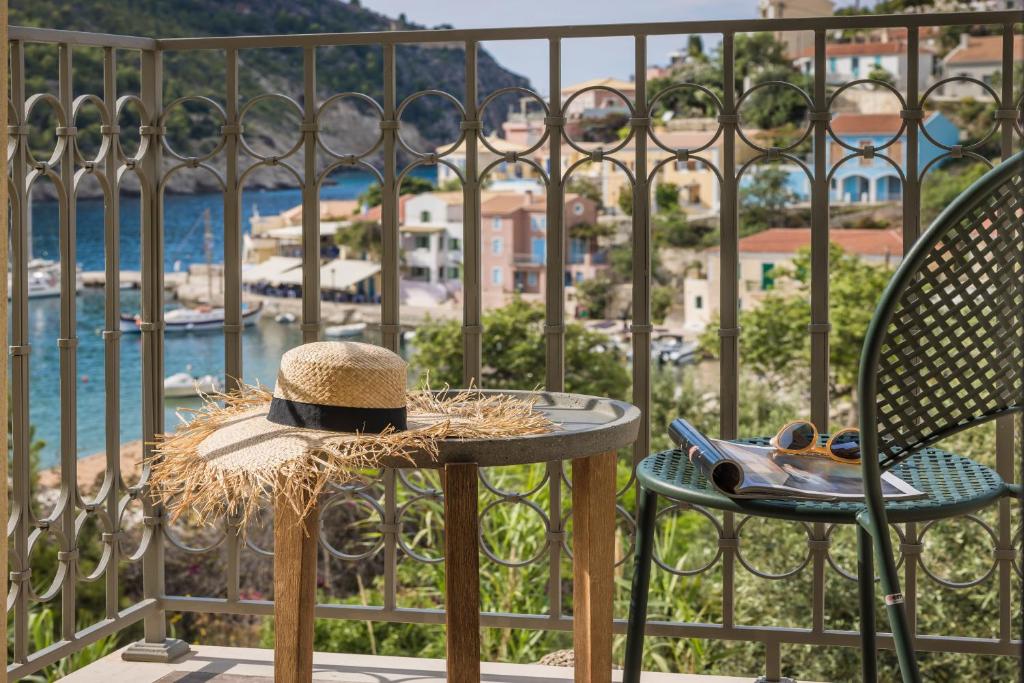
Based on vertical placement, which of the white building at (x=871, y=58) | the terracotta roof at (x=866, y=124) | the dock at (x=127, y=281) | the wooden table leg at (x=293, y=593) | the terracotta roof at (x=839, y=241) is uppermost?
the white building at (x=871, y=58)

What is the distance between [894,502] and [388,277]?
1027 mm

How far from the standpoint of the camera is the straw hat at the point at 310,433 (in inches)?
49.8

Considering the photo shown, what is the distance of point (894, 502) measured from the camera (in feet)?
3.85

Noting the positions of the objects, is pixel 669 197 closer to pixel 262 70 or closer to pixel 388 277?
pixel 262 70

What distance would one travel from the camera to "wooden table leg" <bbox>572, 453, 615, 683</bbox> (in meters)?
1.47

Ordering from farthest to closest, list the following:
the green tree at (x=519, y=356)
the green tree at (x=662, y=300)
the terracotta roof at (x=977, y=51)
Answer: the terracotta roof at (x=977, y=51), the green tree at (x=662, y=300), the green tree at (x=519, y=356)

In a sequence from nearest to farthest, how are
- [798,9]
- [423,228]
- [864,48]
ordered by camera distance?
1. [423,228]
2. [864,48]
3. [798,9]

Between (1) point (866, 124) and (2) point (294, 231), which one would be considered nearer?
(2) point (294, 231)

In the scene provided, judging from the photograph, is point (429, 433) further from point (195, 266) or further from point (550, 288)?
point (195, 266)

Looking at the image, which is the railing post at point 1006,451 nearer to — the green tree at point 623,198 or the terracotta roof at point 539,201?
the green tree at point 623,198

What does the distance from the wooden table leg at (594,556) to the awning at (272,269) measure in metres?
21.6

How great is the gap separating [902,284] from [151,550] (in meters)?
1.51

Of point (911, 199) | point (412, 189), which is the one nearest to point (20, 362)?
point (911, 199)

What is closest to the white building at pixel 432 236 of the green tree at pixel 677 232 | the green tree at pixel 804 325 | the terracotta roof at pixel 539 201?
the terracotta roof at pixel 539 201
